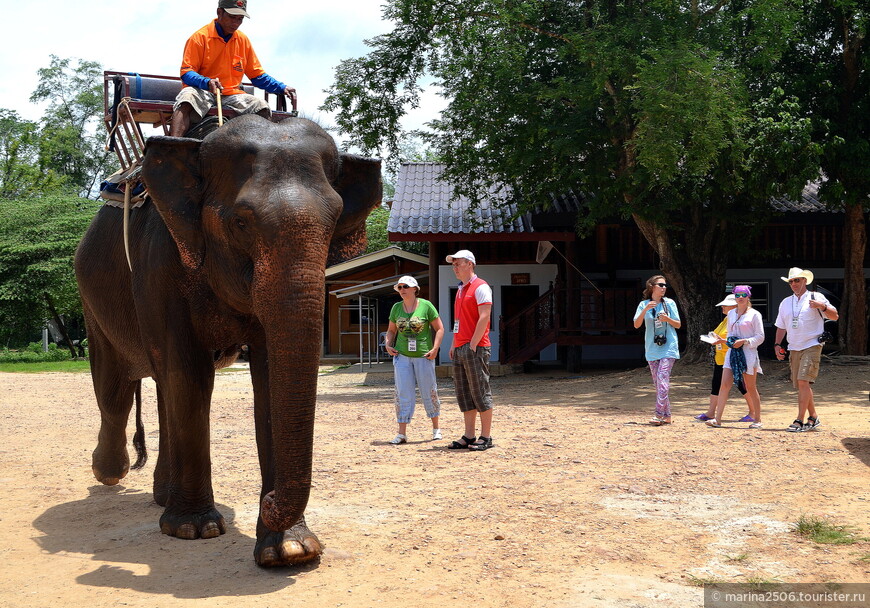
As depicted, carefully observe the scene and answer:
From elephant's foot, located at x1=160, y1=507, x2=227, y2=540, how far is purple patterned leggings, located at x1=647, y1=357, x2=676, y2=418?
694 centimetres

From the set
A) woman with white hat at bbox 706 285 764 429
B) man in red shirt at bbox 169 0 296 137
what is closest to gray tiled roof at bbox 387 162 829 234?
woman with white hat at bbox 706 285 764 429

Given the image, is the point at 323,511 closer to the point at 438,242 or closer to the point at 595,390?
the point at 595,390

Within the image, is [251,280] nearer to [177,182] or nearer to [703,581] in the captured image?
[177,182]

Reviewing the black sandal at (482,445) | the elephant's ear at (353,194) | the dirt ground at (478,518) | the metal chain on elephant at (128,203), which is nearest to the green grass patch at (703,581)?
the dirt ground at (478,518)

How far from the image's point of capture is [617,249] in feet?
79.4

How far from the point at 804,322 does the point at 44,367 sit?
23.7 metres

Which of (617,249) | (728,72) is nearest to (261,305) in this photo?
(728,72)

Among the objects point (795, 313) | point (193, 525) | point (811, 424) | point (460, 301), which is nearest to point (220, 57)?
point (193, 525)

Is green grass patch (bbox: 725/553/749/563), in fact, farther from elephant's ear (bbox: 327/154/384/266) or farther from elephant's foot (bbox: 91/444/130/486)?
elephant's foot (bbox: 91/444/130/486)

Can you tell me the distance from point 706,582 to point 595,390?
506 inches

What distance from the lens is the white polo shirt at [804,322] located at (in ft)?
33.0

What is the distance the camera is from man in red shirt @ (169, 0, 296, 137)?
5.61m

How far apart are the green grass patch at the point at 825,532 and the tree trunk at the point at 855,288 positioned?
629 inches

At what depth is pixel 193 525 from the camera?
218 inches
